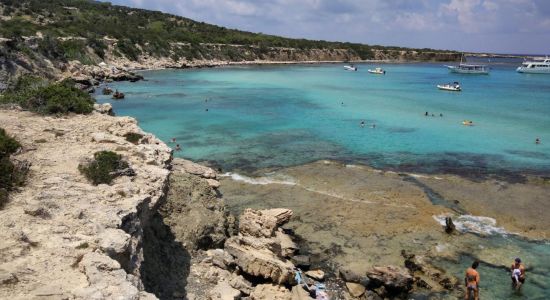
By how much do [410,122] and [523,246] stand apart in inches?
1202

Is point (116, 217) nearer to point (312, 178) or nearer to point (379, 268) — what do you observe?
point (379, 268)

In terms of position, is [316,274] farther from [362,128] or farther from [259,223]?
[362,128]

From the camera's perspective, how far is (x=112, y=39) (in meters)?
98.4

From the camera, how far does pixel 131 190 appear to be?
38.1ft

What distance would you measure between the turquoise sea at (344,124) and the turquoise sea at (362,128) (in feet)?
0.32

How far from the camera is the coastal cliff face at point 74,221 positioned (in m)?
7.60

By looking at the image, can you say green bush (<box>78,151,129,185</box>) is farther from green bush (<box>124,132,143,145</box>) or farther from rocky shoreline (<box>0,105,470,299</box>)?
green bush (<box>124,132,143,145</box>)

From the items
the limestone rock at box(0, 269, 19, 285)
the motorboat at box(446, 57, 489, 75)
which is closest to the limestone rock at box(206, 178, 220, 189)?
the limestone rock at box(0, 269, 19, 285)

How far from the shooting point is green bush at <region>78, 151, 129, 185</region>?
12.1m

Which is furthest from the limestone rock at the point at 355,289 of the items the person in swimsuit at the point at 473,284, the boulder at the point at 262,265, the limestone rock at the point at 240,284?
the limestone rock at the point at 240,284

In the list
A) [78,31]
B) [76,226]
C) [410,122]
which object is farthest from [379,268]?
[78,31]

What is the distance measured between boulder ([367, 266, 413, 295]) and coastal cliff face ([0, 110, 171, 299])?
8370 mm

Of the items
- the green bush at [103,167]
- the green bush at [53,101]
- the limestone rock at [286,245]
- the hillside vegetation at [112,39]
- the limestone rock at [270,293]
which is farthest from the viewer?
the hillside vegetation at [112,39]

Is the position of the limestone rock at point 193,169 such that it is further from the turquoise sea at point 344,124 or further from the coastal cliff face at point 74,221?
the coastal cliff face at point 74,221
